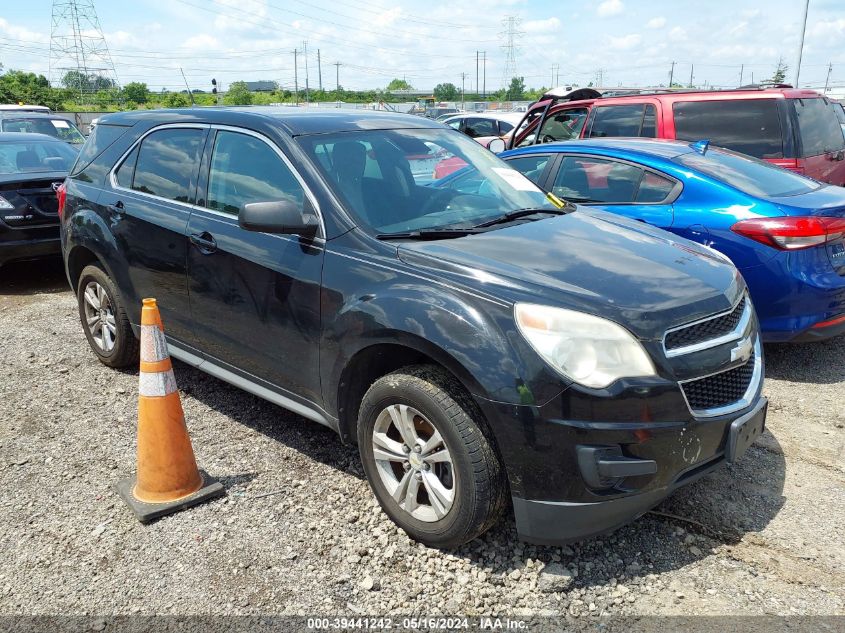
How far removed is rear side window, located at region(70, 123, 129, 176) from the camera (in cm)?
499

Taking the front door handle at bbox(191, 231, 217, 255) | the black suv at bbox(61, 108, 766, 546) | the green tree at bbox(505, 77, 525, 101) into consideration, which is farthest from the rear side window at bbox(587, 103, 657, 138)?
the green tree at bbox(505, 77, 525, 101)

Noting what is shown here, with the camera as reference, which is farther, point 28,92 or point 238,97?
point 238,97

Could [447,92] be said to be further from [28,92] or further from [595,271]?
[595,271]

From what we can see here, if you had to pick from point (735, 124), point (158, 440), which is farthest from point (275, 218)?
point (735, 124)

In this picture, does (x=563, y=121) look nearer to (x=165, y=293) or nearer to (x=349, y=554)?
(x=165, y=293)

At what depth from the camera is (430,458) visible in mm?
2982

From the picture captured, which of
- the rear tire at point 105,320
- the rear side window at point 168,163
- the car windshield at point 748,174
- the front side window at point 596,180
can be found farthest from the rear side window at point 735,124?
the rear tire at point 105,320

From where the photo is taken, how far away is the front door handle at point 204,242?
391cm

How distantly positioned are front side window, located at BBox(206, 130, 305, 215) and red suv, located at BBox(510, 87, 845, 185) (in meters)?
4.87

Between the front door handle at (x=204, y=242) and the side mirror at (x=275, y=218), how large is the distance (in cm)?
63

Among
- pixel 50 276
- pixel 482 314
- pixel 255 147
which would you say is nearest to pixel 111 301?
pixel 255 147

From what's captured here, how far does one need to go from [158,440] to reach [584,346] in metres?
2.04

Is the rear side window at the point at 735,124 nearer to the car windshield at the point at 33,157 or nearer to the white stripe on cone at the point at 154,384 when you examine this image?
the white stripe on cone at the point at 154,384

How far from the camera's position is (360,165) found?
375 centimetres
